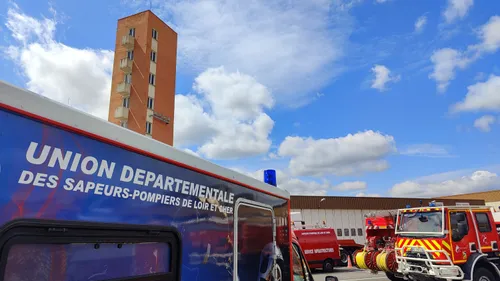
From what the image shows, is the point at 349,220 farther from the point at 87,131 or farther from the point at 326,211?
the point at 87,131

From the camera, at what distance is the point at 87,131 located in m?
2.00

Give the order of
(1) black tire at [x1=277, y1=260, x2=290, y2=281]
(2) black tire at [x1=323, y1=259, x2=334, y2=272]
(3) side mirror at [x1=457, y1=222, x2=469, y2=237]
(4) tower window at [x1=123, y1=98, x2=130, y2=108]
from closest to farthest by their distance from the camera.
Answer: (1) black tire at [x1=277, y1=260, x2=290, y2=281] → (3) side mirror at [x1=457, y1=222, x2=469, y2=237] → (2) black tire at [x1=323, y1=259, x2=334, y2=272] → (4) tower window at [x1=123, y1=98, x2=130, y2=108]

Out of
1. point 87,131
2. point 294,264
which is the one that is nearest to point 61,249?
point 87,131

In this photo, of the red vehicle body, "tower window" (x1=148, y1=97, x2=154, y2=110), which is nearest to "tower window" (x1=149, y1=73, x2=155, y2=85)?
"tower window" (x1=148, y1=97, x2=154, y2=110)

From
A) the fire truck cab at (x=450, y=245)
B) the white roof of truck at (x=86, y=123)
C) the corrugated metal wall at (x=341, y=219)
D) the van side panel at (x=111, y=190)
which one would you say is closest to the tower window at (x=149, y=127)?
the corrugated metal wall at (x=341, y=219)

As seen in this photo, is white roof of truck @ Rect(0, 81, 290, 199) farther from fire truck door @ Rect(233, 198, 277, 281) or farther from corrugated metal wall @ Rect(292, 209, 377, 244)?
corrugated metal wall @ Rect(292, 209, 377, 244)

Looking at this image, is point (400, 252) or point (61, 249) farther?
point (400, 252)

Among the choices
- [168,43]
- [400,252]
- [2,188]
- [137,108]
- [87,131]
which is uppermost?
[168,43]

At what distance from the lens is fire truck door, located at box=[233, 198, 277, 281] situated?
3.34 metres

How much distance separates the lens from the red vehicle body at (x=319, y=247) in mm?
18734

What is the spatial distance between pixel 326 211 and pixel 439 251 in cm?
2611

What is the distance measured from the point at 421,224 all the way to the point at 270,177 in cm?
819

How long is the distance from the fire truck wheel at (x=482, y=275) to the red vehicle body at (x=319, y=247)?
9.72m

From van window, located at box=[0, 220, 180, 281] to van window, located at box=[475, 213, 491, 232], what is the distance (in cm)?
1089
